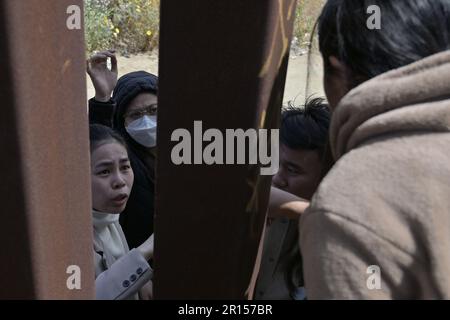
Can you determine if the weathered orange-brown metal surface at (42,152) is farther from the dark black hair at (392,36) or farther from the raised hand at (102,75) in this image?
the raised hand at (102,75)

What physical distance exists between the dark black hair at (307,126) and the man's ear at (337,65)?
3.06 ft

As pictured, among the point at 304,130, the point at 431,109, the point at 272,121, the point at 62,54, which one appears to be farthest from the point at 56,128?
the point at 304,130

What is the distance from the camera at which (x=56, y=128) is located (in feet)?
4.58

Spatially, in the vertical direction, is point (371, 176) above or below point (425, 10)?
below

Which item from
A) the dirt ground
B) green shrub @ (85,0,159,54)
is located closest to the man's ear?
the dirt ground

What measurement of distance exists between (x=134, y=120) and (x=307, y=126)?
1.01m

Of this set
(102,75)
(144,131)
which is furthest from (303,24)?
(144,131)

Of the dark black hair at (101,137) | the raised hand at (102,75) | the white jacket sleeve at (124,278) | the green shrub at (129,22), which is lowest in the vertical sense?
the green shrub at (129,22)

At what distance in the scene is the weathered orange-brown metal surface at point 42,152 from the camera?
1.33m

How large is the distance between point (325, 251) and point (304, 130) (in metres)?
1.22

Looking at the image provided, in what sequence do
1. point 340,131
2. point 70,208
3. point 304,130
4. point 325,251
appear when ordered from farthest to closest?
point 304,130 → point 70,208 → point 340,131 → point 325,251

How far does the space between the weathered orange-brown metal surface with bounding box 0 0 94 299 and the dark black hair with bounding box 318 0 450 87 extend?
20.0 inches

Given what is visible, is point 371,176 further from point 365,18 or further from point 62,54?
point 62,54

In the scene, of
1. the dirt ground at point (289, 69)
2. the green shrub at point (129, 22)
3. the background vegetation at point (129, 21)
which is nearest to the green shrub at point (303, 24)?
the background vegetation at point (129, 21)
